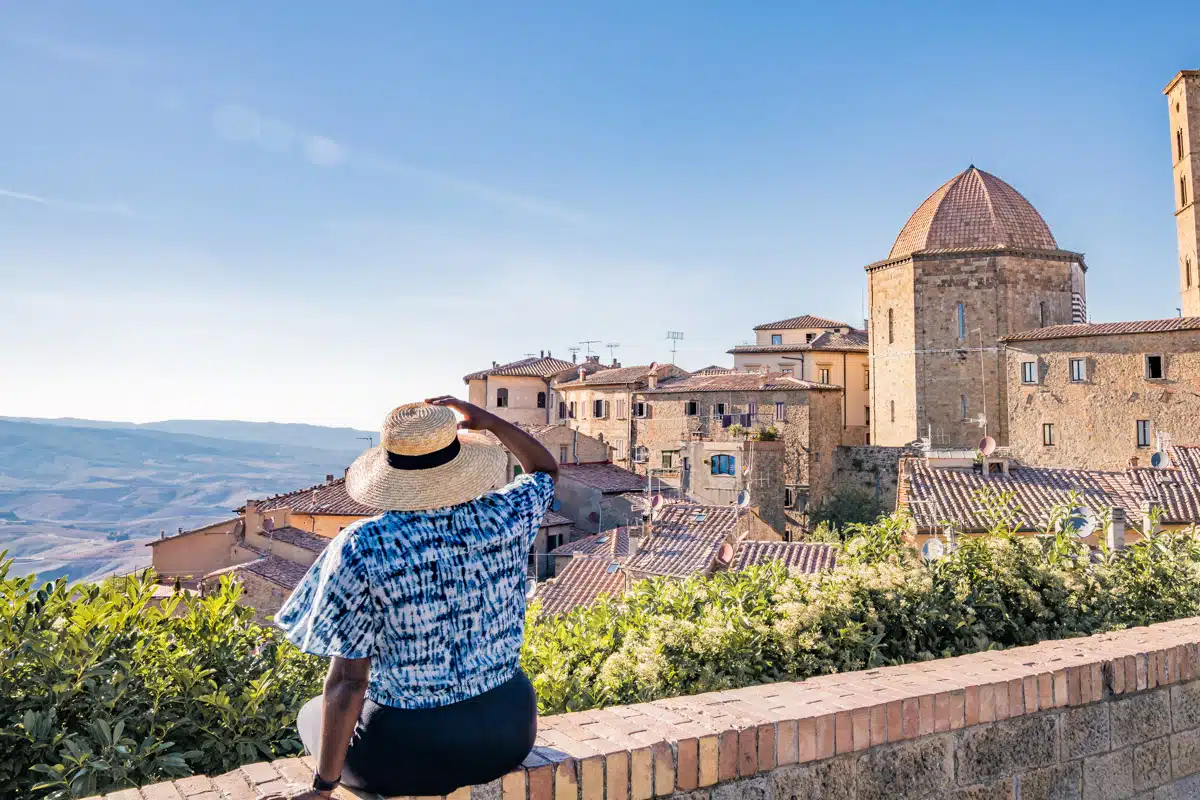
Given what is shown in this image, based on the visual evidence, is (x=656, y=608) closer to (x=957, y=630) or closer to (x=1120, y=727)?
(x=957, y=630)

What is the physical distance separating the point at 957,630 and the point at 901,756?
173cm

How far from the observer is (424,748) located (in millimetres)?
2248

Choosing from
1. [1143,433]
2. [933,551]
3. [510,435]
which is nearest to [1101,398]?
[1143,433]

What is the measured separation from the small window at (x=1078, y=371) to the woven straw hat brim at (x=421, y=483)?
32.5m

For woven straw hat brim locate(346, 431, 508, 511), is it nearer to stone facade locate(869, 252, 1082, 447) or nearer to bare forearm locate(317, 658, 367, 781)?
bare forearm locate(317, 658, 367, 781)

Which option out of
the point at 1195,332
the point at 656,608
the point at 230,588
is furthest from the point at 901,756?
the point at 1195,332

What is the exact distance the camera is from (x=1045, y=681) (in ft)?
10.8

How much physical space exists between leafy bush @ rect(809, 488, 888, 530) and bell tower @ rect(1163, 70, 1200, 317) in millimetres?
16539

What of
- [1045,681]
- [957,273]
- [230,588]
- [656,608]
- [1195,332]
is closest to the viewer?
[1045,681]

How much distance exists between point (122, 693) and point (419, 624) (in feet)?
3.99

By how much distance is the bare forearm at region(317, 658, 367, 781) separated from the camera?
214 cm

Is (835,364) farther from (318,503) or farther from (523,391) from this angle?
(318,503)

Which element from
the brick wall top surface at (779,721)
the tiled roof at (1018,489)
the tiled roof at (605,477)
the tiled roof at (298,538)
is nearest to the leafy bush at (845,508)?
the tiled roof at (605,477)

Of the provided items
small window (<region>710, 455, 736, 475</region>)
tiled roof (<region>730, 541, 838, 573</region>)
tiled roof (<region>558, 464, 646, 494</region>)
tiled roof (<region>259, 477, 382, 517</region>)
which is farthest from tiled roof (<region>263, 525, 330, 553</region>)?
small window (<region>710, 455, 736, 475</region>)
